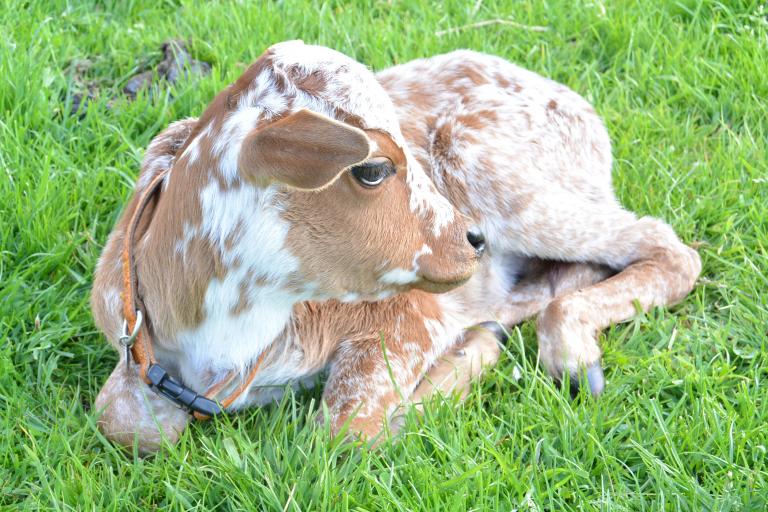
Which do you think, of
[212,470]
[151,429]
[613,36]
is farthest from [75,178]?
[613,36]

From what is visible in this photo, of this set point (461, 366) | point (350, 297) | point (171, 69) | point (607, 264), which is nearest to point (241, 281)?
point (350, 297)

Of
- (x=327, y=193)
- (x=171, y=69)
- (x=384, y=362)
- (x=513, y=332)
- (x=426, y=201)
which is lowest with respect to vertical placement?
(x=513, y=332)

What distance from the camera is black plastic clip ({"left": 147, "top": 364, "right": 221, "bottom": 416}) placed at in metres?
3.60

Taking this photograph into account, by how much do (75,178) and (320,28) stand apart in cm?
170

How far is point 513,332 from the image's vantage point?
14.0 feet

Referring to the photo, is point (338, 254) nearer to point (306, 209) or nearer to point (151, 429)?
point (306, 209)

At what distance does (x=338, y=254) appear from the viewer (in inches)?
135

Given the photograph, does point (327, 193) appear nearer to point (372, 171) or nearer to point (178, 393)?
point (372, 171)

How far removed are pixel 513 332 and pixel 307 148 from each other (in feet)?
5.25

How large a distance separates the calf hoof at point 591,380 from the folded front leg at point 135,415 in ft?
4.81

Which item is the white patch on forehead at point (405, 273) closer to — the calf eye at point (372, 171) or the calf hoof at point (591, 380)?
the calf eye at point (372, 171)

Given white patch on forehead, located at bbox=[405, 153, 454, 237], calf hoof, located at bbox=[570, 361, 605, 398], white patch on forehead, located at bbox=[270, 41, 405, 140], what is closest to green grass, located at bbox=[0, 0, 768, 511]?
calf hoof, located at bbox=[570, 361, 605, 398]

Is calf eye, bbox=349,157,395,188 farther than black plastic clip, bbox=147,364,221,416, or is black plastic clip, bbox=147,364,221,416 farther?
black plastic clip, bbox=147,364,221,416

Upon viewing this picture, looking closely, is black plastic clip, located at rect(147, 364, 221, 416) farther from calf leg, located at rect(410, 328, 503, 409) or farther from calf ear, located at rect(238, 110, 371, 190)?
calf ear, located at rect(238, 110, 371, 190)
